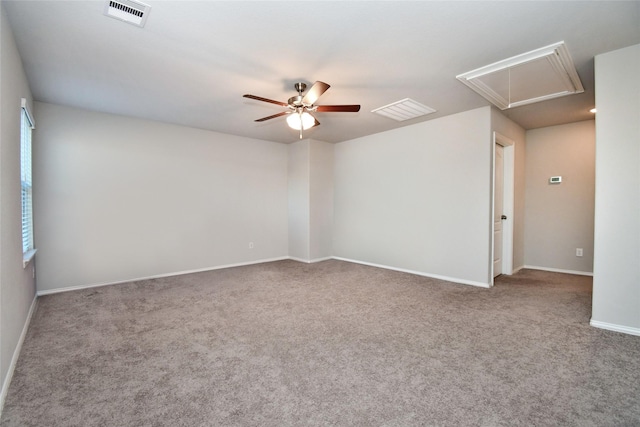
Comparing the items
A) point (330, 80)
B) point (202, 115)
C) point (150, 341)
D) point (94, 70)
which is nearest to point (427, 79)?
point (330, 80)

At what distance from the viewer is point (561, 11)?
214 centimetres

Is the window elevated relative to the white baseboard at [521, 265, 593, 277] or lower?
elevated

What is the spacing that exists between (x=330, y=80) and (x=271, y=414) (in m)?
3.06

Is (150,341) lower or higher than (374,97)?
lower

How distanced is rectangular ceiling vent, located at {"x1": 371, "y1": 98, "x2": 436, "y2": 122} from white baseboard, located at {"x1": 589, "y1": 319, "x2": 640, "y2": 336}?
10.1 ft

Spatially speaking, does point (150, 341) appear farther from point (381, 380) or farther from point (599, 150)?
point (599, 150)

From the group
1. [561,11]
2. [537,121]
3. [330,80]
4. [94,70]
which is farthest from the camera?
[537,121]

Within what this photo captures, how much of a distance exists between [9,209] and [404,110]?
4382mm

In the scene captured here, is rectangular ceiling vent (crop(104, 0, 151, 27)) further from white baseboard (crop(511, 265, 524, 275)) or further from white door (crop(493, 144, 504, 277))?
white baseboard (crop(511, 265, 524, 275))

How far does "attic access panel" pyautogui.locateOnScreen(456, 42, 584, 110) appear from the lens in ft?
9.03

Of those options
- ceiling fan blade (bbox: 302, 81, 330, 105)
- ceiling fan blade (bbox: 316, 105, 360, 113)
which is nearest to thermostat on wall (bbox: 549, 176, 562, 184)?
ceiling fan blade (bbox: 316, 105, 360, 113)

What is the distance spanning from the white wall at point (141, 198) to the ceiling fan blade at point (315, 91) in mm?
3034

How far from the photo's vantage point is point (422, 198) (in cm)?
497

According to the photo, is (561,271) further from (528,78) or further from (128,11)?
(128,11)
